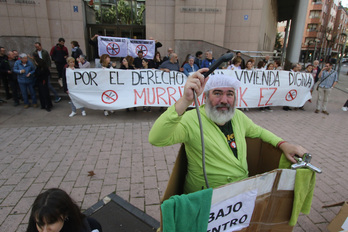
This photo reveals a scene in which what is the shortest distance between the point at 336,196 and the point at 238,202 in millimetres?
2795

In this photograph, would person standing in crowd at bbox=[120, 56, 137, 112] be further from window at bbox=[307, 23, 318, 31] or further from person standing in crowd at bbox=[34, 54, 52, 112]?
window at bbox=[307, 23, 318, 31]

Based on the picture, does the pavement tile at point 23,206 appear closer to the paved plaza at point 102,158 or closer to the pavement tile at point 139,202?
the paved plaza at point 102,158

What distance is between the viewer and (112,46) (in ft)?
28.2

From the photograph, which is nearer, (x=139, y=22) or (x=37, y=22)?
(x=37, y=22)

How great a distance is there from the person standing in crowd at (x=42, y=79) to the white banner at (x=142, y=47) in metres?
3.35

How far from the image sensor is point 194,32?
1375cm

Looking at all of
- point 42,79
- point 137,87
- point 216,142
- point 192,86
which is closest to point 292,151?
point 216,142

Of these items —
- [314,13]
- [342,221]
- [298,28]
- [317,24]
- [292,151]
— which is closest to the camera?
[292,151]

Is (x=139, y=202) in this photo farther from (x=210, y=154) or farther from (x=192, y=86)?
(x=192, y=86)

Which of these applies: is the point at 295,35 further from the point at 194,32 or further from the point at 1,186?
the point at 1,186

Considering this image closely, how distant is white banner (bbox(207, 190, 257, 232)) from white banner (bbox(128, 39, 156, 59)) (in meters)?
8.42

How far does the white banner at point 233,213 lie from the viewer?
1.40m

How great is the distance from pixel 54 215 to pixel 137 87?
5.40 m

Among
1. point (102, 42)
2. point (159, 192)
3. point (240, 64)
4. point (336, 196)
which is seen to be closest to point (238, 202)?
point (159, 192)
